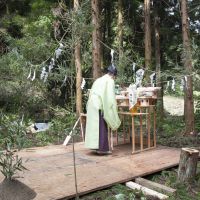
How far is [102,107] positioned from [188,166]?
1.94 meters

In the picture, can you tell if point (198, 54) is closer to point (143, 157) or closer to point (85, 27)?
point (143, 157)

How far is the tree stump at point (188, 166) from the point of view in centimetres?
485

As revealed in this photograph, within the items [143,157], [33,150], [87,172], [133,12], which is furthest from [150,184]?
[133,12]

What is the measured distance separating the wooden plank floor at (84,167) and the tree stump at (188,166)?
1.56 feet

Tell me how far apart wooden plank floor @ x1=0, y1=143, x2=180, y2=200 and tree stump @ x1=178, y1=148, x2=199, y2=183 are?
474mm

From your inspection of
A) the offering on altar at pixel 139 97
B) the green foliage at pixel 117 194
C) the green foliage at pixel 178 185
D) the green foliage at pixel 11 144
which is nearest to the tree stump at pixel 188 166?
the green foliage at pixel 178 185

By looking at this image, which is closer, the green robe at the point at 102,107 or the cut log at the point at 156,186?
the cut log at the point at 156,186

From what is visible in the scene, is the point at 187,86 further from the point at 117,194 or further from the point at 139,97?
the point at 117,194

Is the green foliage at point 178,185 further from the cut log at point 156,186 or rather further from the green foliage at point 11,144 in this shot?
the green foliage at point 11,144

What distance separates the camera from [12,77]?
11.2 metres

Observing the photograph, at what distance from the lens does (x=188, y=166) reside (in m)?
4.87

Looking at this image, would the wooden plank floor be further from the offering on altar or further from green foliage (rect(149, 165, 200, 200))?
the offering on altar

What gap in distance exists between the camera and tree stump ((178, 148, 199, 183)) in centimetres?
485

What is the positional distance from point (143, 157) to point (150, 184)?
141 centimetres
